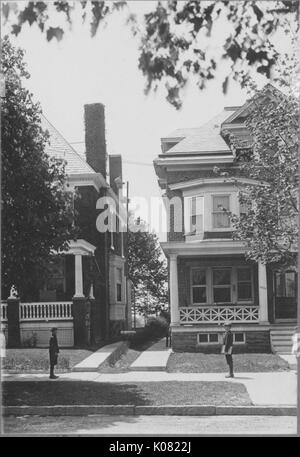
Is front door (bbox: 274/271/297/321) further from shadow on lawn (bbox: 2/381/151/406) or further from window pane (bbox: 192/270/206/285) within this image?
shadow on lawn (bbox: 2/381/151/406)

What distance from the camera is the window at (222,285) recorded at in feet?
75.8

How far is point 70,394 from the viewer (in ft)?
44.9

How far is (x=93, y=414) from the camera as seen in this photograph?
1253 cm

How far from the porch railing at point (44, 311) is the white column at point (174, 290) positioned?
3465 mm

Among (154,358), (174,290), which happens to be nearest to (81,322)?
(154,358)

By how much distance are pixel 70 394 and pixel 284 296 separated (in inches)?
456

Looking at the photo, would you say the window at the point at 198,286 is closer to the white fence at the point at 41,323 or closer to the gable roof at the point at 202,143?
the gable roof at the point at 202,143

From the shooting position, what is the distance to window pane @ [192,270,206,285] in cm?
2355

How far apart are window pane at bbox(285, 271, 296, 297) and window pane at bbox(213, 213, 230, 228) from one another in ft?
9.02

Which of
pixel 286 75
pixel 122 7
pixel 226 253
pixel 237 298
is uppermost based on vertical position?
pixel 286 75

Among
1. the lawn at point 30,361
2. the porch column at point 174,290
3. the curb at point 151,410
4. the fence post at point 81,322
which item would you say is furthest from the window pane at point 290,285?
the curb at point 151,410

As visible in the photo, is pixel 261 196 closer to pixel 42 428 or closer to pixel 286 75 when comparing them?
pixel 286 75

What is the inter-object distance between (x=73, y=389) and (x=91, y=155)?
12.2m
